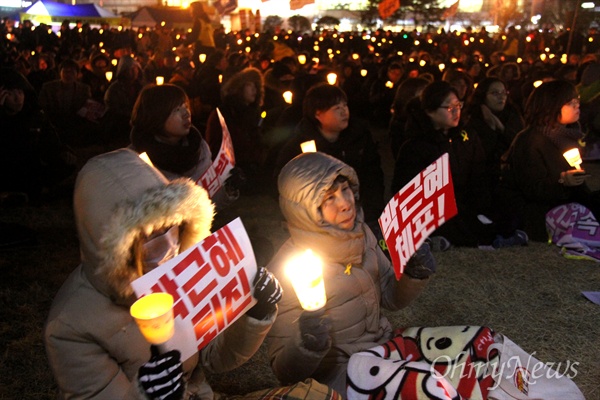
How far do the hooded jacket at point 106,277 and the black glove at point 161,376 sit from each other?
0.63ft

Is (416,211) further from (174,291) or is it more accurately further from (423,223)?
(174,291)

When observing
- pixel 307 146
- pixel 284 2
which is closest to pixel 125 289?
pixel 307 146

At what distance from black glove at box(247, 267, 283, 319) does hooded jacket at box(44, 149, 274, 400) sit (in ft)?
1.13

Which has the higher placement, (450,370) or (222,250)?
(222,250)

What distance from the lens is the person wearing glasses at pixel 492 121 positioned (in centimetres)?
588

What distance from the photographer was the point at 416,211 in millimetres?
2561

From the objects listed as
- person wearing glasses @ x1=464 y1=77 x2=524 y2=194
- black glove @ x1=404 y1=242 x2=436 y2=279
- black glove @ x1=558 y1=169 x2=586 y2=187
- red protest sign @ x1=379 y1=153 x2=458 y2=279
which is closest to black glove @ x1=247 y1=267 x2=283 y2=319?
red protest sign @ x1=379 y1=153 x2=458 y2=279

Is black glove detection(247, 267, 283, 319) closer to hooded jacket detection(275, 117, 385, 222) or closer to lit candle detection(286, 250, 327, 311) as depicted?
lit candle detection(286, 250, 327, 311)

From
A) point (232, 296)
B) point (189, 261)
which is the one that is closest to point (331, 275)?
point (232, 296)

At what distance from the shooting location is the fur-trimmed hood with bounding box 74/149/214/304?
1.67 metres

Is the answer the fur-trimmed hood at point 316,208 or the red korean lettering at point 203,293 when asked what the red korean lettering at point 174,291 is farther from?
the fur-trimmed hood at point 316,208

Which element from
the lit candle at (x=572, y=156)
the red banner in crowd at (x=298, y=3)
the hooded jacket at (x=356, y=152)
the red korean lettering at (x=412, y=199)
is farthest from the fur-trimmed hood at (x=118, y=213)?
the red banner in crowd at (x=298, y=3)

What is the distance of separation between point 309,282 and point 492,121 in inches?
189

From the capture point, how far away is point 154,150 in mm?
3697
